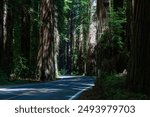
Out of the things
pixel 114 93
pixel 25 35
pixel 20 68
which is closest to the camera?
pixel 114 93

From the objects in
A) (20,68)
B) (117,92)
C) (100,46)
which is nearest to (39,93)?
(100,46)

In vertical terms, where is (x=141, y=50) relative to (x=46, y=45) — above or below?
below

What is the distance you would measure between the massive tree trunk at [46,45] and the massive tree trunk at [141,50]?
1904 centimetres

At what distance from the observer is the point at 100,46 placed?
73.1 feet

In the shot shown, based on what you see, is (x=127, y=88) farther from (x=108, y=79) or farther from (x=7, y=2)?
(x=7, y=2)

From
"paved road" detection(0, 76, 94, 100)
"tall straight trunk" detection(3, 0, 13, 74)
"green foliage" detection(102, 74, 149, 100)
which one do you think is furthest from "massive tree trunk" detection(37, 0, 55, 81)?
"green foliage" detection(102, 74, 149, 100)

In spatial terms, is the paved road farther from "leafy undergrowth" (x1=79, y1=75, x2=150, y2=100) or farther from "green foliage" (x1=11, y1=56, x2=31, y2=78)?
"green foliage" (x1=11, y1=56, x2=31, y2=78)

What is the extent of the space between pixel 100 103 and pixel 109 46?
12.5 metres

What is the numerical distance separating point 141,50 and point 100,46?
8.38m

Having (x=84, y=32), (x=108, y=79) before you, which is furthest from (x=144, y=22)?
(x=84, y=32)

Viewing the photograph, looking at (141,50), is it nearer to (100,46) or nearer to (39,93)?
(39,93)

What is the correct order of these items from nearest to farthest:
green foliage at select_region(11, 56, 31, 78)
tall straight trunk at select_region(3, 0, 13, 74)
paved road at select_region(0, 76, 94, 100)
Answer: paved road at select_region(0, 76, 94, 100), tall straight trunk at select_region(3, 0, 13, 74), green foliage at select_region(11, 56, 31, 78)

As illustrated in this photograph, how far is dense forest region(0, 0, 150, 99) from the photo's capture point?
45.9 feet

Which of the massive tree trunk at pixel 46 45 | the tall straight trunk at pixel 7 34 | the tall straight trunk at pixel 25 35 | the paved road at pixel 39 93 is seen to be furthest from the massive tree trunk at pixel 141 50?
the tall straight trunk at pixel 25 35
